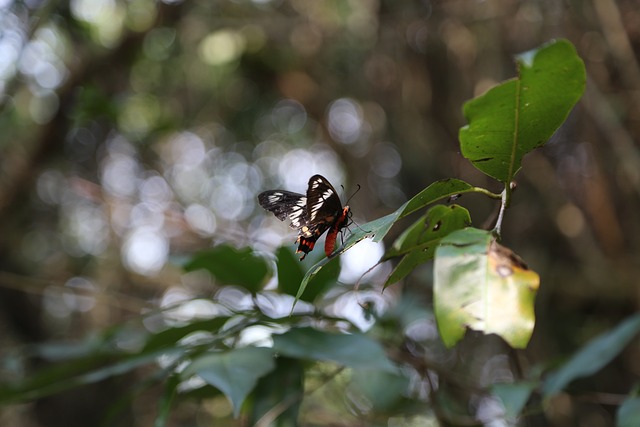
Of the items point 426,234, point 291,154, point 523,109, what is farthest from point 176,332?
point 291,154

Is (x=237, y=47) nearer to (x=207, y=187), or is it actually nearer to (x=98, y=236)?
(x=207, y=187)

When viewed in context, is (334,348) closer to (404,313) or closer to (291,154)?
(404,313)

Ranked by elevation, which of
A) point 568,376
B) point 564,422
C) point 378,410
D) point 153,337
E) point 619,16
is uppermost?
point 619,16

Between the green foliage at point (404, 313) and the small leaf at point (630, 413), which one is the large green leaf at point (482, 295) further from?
the small leaf at point (630, 413)

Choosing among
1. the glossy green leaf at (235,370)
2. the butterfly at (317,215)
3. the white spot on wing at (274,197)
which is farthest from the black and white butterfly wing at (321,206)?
the glossy green leaf at (235,370)

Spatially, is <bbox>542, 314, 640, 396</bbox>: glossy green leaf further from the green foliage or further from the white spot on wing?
the white spot on wing

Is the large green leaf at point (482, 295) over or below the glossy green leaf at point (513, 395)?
over

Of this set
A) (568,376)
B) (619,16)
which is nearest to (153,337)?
(568,376)
